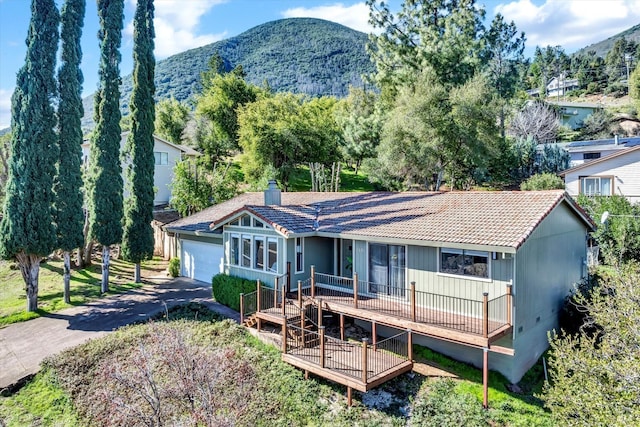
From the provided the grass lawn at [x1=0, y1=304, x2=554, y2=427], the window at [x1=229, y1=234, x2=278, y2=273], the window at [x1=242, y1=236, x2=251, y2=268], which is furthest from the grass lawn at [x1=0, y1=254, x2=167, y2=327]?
the window at [x1=242, y1=236, x2=251, y2=268]

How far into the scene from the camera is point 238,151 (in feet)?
172

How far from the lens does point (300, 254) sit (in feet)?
53.1

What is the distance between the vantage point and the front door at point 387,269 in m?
13.9

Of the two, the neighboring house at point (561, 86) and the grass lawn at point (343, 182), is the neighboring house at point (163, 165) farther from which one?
the neighboring house at point (561, 86)

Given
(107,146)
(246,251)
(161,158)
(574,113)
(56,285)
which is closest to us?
(246,251)

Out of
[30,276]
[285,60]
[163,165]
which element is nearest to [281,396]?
[30,276]

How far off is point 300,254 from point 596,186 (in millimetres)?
22206

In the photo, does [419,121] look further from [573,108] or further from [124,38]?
[573,108]

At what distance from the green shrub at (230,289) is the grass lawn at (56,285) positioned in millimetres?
6035

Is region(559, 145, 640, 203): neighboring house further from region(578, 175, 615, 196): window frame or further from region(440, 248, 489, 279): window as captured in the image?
region(440, 248, 489, 279): window

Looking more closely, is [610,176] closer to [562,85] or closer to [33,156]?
[33,156]

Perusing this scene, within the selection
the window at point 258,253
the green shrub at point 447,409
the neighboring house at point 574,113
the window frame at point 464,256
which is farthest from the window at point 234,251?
the neighboring house at point 574,113

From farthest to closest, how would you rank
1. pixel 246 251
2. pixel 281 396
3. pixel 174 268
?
1. pixel 174 268
2. pixel 246 251
3. pixel 281 396

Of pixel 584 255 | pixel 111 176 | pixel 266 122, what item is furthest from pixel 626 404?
pixel 266 122
